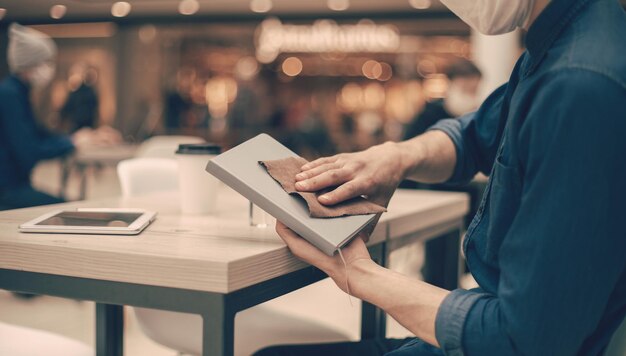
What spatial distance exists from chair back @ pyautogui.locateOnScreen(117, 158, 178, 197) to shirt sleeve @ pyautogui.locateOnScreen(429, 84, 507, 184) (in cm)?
115

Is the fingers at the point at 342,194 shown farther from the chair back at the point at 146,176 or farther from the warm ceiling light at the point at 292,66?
the warm ceiling light at the point at 292,66

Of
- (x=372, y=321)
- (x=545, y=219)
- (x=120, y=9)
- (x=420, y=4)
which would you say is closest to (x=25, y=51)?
(x=372, y=321)

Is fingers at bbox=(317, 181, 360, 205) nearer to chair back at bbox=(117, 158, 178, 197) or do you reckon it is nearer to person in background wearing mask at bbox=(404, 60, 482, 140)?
chair back at bbox=(117, 158, 178, 197)

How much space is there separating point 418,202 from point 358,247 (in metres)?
0.82

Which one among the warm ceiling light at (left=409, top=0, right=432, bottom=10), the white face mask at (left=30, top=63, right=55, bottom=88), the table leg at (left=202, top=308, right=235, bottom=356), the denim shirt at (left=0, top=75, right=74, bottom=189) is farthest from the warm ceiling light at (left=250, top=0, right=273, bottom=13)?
the table leg at (left=202, top=308, right=235, bottom=356)

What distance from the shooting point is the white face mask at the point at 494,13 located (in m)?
0.97

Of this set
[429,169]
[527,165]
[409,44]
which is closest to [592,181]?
[527,165]

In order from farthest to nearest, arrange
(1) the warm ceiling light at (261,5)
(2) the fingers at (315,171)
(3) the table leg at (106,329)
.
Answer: (1) the warm ceiling light at (261,5), (3) the table leg at (106,329), (2) the fingers at (315,171)

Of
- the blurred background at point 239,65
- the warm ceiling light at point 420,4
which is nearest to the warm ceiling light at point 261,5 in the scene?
the blurred background at point 239,65

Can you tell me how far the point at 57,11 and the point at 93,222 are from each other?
48.5ft

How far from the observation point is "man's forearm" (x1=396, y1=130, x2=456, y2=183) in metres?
1.34

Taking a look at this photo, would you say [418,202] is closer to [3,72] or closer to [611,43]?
[611,43]

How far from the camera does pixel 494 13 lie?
3.26 ft

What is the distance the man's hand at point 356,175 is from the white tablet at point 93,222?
32cm
